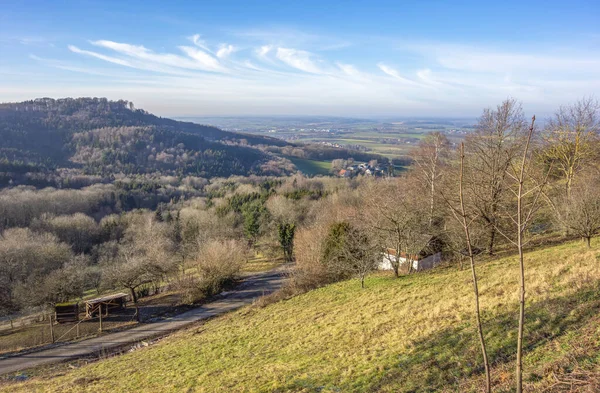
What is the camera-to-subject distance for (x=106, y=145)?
12988 centimetres

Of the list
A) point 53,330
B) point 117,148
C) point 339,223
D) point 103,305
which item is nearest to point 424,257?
point 339,223

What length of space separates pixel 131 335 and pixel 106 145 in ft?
421

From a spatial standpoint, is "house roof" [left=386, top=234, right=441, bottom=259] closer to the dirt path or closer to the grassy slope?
the grassy slope

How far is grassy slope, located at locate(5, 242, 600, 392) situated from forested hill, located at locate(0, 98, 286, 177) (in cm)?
10654

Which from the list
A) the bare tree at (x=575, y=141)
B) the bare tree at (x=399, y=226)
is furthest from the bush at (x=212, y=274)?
the bare tree at (x=575, y=141)

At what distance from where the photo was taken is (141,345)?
1908cm

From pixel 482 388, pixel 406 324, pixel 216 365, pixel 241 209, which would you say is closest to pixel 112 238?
pixel 241 209

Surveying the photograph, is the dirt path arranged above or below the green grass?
below

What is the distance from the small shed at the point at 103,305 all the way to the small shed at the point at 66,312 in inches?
28.3

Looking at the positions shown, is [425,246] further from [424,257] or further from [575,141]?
[575,141]

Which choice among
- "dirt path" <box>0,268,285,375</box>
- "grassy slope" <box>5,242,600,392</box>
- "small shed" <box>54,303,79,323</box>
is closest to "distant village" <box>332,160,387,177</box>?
"dirt path" <box>0,268,285,375</box>

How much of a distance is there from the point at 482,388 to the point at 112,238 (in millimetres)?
57185

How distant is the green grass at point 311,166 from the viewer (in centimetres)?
11094

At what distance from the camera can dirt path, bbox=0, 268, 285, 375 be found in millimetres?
18109
